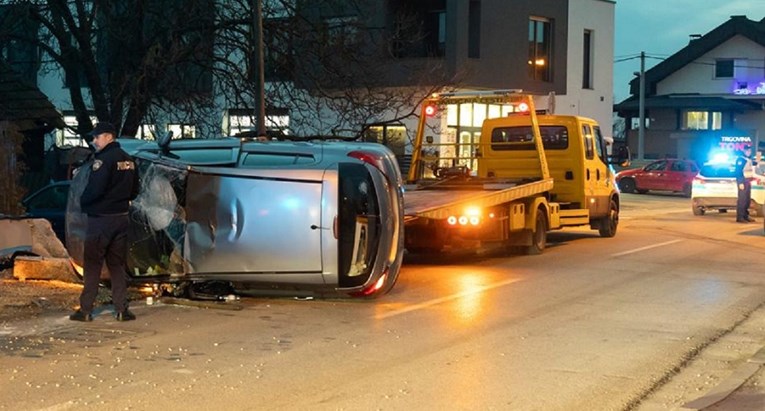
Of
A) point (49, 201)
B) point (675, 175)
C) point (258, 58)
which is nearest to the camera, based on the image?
point (258, 58)

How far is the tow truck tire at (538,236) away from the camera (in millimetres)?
17500

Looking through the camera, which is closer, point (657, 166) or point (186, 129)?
point (186, 129)

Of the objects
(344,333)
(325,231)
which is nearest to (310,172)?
(325,231)

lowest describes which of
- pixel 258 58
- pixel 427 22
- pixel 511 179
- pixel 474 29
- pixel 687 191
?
pixel 687 191

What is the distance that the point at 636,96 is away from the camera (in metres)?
65.9

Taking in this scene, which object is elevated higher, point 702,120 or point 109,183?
point 702,120

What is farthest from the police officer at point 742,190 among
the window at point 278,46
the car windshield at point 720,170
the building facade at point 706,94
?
the building facade at point 706,94

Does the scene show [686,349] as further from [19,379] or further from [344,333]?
[19,379]

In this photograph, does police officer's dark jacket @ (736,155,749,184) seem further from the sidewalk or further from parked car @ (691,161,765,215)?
the sidewalk

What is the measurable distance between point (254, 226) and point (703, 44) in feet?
192

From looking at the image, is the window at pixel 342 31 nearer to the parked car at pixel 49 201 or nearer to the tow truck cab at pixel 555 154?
the tow truck cab at pixel 555 154

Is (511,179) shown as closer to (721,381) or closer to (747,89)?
(721,381)

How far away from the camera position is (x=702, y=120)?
2515 inches

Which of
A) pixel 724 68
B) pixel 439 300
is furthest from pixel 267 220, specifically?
pixel 724 68
